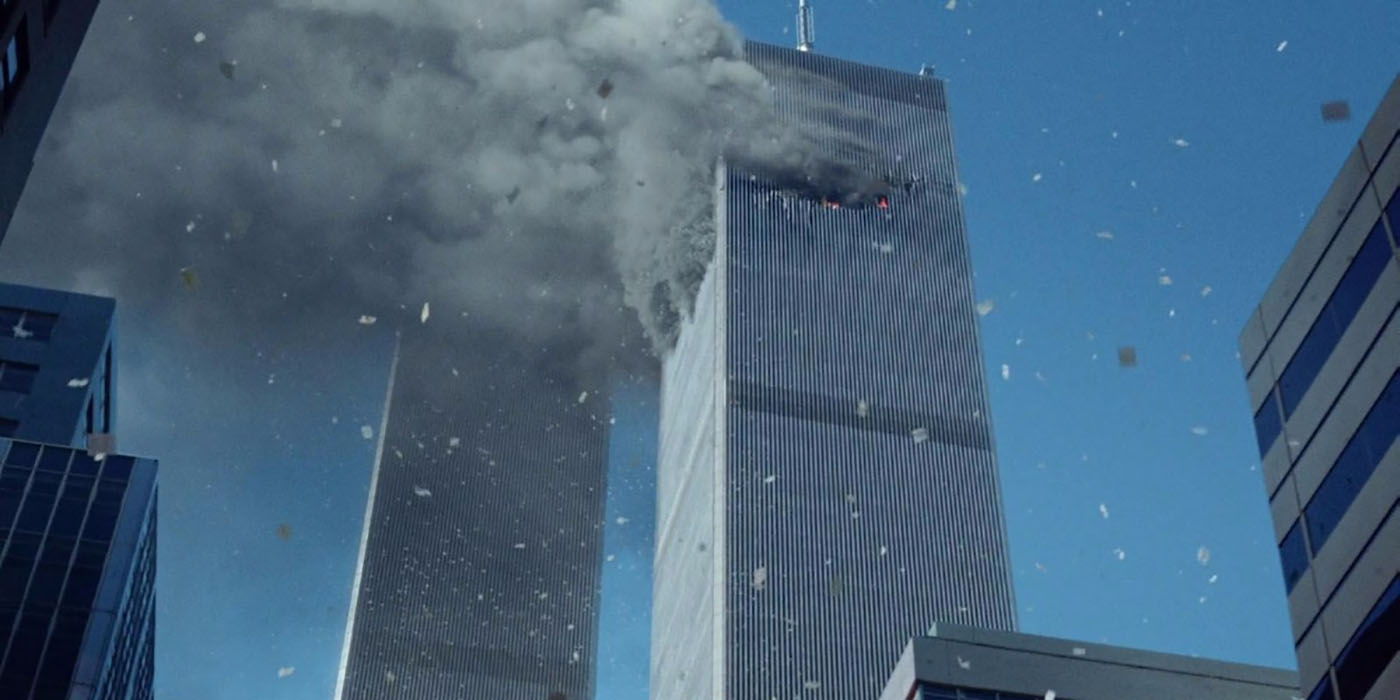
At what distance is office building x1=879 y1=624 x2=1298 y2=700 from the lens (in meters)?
40.4

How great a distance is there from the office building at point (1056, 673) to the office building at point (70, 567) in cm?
1806

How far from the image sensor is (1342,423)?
2036 cm

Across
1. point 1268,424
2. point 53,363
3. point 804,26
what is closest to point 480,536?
point 804,26

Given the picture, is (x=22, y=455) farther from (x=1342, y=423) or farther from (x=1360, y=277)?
(x=1360, y=277)

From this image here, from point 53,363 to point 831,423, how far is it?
43295mm

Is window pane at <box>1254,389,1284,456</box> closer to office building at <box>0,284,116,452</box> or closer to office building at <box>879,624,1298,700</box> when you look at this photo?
office building at <box>879,624,1298,700</box>

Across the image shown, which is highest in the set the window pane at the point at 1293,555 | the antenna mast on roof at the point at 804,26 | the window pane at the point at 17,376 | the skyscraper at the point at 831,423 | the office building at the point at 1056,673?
the antenna mast on roof at the point at 804,26

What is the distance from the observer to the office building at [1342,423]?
18.8 meters

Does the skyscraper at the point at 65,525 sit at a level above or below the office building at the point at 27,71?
above

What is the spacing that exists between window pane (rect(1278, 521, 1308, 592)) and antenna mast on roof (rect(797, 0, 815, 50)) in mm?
103468

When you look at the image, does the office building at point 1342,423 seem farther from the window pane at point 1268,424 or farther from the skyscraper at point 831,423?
the skyscraper at point 831,423

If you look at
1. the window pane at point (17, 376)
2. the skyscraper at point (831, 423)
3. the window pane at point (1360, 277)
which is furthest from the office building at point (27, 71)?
the skyscraper at point (831, 423)

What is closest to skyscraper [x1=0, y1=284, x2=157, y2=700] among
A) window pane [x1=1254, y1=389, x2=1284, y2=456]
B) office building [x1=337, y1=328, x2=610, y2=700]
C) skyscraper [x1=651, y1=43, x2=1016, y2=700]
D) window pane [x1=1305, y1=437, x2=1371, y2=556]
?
window pane [x1=1254, y1=389, x2=1284, y2=456]

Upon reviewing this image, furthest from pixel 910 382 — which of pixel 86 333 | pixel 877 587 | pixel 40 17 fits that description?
pixel 40 17
